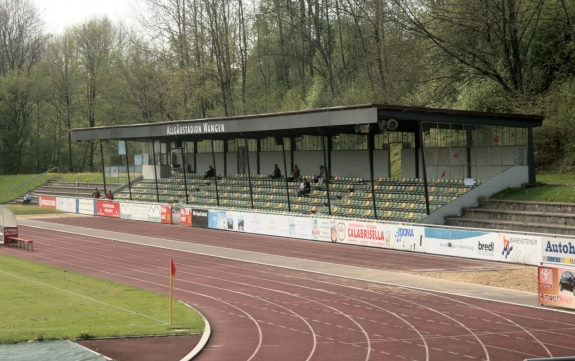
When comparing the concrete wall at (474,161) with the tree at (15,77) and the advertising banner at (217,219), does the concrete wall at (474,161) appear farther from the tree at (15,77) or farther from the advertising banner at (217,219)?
the tree at (15,77)

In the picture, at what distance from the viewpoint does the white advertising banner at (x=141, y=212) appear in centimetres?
4934

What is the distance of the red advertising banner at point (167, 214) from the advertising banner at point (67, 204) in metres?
14.2

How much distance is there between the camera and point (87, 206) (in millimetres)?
57938

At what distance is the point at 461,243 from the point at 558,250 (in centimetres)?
507

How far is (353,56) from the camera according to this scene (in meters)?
64.1

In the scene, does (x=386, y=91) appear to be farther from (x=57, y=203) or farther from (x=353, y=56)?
(x=57, y=203)

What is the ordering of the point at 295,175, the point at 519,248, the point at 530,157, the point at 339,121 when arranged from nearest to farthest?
the point at 519,248 → the point at 339,121 → the point at 530,157 → the point at 295,175

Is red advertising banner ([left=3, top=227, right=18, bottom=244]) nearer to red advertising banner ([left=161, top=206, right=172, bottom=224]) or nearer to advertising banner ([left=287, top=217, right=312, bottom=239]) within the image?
red advertising banner ([left=161, top=206, right=172, bottom=224])

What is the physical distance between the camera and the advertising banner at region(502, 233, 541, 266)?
2673 cm

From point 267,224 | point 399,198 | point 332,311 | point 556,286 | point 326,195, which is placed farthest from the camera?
point 326,195

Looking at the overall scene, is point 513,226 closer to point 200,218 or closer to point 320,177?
point 320,177

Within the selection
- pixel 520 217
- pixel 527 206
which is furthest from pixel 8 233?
pixel 527 206

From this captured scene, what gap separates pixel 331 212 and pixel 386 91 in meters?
12.4

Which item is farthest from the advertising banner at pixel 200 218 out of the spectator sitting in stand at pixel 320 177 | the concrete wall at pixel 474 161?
the concrete wall at pixel 474 161
